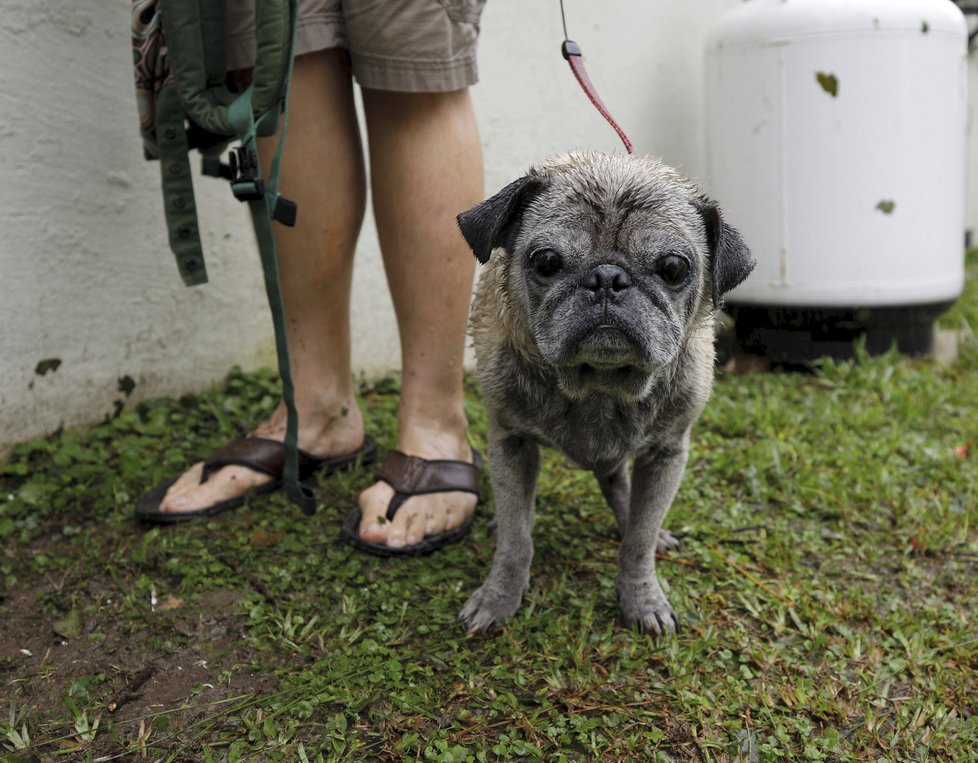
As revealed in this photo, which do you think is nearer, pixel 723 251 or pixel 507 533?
pixel 723 251

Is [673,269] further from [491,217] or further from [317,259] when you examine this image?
[317,259]

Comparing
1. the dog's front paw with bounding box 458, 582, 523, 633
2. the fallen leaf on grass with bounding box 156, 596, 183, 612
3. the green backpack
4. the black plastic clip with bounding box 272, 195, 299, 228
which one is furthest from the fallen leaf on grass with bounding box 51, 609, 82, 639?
the black plastic clip with bounding box 272, 195, 299, 228

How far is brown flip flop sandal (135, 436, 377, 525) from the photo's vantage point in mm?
2635

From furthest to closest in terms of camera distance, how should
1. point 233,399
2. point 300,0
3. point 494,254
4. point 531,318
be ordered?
point 233,399, point 300,0, point 494,254, point 531,318

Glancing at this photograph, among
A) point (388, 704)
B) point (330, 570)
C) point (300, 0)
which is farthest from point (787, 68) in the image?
Result: point (388, 704)

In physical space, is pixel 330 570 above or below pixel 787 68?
below

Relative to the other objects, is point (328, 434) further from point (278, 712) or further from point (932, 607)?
point (932, 607)

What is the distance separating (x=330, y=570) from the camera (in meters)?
2.43

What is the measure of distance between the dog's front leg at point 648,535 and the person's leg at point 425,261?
1.93ft

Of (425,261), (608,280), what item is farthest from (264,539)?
(608,280)

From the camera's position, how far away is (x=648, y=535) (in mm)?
2225

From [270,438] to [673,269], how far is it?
1.58m

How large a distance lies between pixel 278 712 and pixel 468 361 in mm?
2462

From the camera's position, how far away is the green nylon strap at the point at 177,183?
8.43 ft
